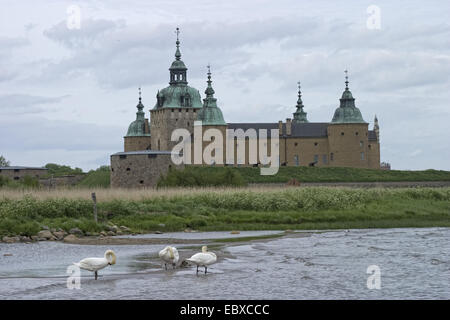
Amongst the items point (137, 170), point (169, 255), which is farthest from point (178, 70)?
point (169, 255)

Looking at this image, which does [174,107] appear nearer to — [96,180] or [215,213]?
[96,180]

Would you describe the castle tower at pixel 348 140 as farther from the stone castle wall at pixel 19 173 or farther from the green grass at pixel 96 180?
the stone castle wall at pixel 19 173

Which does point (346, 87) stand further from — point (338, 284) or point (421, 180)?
point (338, 284)

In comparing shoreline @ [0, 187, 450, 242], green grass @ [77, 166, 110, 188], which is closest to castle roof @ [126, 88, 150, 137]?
green grass @ [77, 166, 110, 188]

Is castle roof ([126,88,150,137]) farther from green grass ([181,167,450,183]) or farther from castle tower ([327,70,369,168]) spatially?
castle tower ([327,70,369,168])

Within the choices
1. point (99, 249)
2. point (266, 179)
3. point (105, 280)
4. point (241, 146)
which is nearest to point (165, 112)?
point (241, 146)

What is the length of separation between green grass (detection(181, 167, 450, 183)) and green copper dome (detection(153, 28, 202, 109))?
48.7 ft

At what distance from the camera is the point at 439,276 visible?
2016cm

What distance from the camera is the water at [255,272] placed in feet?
58.3

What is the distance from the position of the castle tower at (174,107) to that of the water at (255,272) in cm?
6695

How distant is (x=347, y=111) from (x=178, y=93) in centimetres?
2033

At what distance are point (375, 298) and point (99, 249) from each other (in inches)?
465

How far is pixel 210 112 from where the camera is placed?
92000 millimetres
